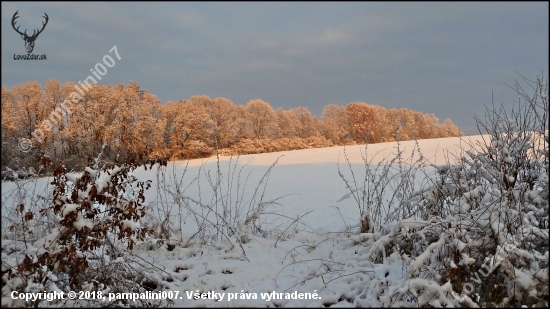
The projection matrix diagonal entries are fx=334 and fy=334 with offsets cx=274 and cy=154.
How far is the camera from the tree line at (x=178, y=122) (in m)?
16.9

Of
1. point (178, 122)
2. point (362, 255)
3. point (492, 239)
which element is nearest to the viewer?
point (492, 239)

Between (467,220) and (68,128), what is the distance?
22384 mm

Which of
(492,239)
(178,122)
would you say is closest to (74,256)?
(492,239)

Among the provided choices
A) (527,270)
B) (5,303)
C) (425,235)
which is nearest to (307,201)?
(425,235)

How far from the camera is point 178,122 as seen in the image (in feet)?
90.1

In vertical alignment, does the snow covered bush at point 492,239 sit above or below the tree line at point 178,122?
below

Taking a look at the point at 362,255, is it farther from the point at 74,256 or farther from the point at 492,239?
the point at 74,256

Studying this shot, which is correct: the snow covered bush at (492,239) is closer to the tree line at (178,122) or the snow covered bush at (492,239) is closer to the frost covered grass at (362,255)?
the frost covered grass at (362,255)

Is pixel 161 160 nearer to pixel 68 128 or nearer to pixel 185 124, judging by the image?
pixel 68 128

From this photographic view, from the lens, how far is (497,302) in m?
2.86

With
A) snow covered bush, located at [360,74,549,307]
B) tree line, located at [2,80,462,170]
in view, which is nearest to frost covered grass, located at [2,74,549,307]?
snow covered bush, located at [360,74,549,307]

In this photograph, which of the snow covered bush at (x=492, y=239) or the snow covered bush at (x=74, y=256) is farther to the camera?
the snow covered bush at (x=74, y=256)

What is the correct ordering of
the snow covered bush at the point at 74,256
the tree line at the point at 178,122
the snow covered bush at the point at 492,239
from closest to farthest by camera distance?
the snow covered bush at the point at 492,239
the snow covered bush at the point at 74,256
the tree line at the point at 178,122

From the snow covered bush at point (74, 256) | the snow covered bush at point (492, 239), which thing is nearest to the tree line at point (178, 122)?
the snow covered bush at point (74, 256)
